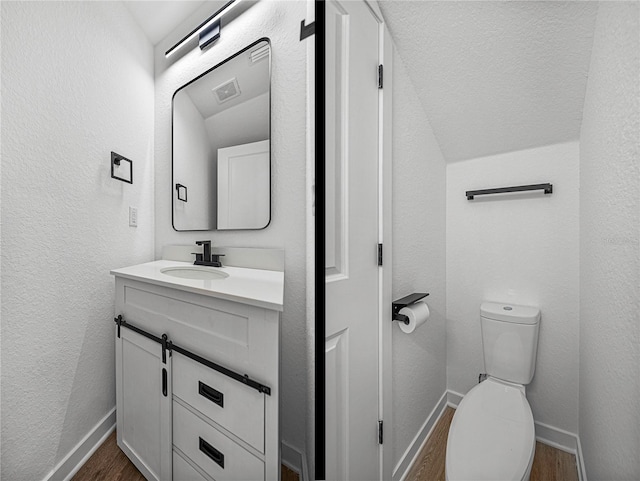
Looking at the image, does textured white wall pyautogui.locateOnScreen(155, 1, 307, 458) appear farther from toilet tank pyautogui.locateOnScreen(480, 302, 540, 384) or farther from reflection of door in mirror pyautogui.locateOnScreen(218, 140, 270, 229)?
toilet tank pyautogui.locateOnScreen(480, 302, 540, 384)

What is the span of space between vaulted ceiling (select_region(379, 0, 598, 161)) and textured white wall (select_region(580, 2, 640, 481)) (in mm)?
19

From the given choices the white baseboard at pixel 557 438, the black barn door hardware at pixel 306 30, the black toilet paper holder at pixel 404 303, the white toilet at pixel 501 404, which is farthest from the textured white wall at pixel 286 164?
the white baseboard at pixel 557 438

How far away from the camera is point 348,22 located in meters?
0.34

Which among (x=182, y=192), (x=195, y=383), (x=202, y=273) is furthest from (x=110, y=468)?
(x=182, y=192)

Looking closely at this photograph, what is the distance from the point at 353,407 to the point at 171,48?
0.61 meters

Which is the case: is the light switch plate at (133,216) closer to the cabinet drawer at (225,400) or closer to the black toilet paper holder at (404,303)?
the cabinet drawer at (225,400)

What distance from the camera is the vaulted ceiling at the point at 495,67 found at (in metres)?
0.25

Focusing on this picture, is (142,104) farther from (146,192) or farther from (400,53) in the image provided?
(400,53)

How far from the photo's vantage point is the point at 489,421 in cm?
37

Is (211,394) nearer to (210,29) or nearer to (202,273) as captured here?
(202,273)

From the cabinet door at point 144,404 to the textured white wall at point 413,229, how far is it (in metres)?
0.33

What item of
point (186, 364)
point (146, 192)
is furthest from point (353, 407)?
point (146, 192)

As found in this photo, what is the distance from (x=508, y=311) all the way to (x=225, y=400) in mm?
353

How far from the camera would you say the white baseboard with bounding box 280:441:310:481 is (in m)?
0.36
